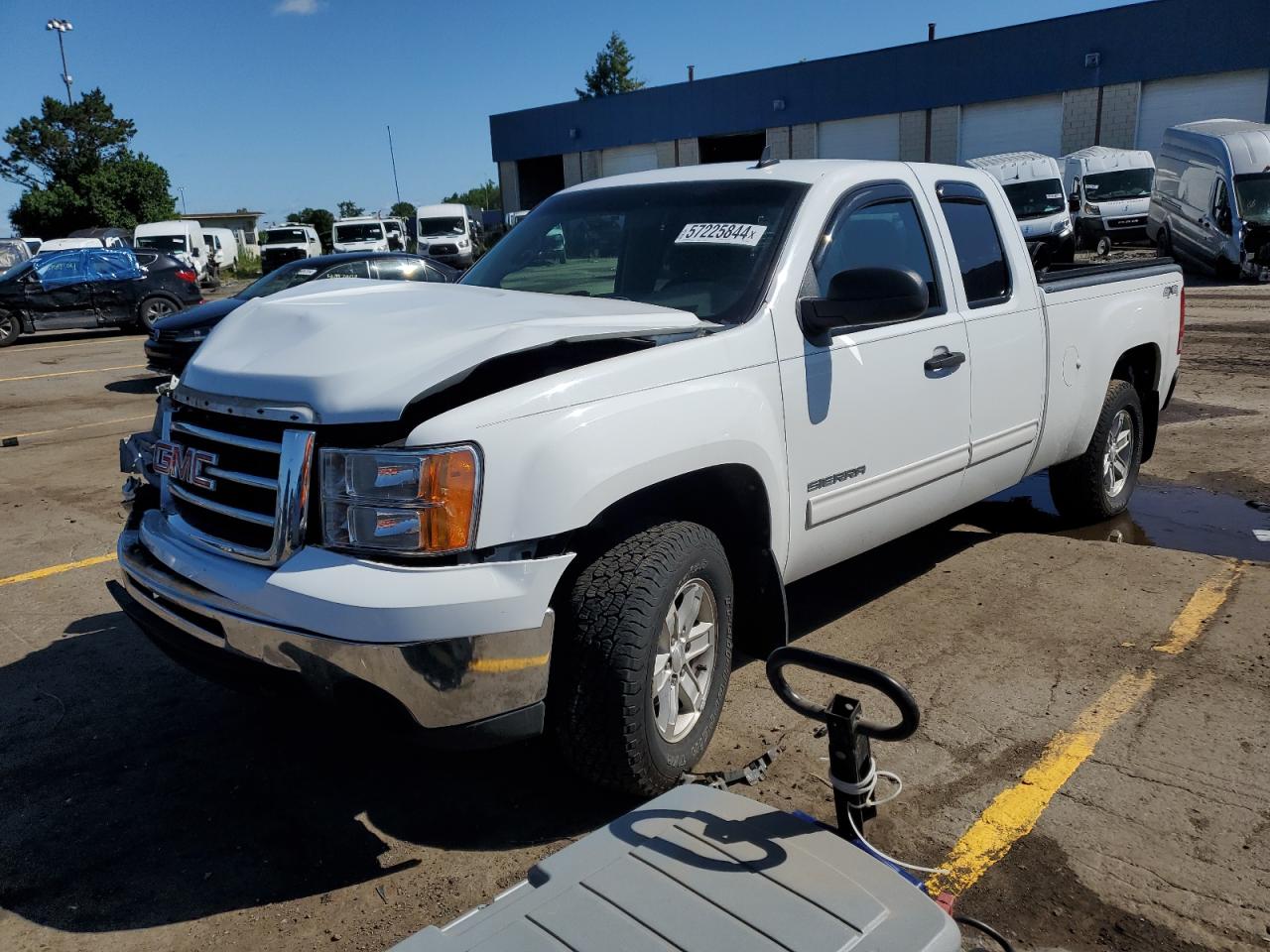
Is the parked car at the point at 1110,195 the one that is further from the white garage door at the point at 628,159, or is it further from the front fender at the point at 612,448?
the front fender at the point at 612,448

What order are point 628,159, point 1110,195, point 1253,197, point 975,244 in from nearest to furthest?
point 975,244
point 1253,197
point 1110,195
point 628,159

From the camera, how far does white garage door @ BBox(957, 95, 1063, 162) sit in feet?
115

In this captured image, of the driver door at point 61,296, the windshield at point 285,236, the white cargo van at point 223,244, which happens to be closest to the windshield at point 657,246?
the driver door at point 61,296

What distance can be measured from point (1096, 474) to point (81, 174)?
210 ft

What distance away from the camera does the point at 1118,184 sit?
87.0ft

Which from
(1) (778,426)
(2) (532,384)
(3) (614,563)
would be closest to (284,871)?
(3) (614,563)

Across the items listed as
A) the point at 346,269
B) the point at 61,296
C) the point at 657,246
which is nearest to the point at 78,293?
the point at 61,296

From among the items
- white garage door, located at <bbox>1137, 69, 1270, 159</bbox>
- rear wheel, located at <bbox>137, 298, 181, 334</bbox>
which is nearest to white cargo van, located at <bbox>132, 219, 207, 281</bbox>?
rear wheel, located at <bbox>137, 298, 181, 334</bbox>

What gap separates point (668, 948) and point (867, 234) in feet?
10.0

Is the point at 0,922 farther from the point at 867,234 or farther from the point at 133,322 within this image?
the point at 133,322

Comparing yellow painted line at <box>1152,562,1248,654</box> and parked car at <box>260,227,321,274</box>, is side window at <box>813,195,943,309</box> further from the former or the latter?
parked car at <box>260,227,321,274</box>

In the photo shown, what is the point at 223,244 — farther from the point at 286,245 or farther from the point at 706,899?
the point at 706,899

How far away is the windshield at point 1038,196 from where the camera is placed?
76.0 feet

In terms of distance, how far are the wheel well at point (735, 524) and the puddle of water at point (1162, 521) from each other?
2.97 meters
